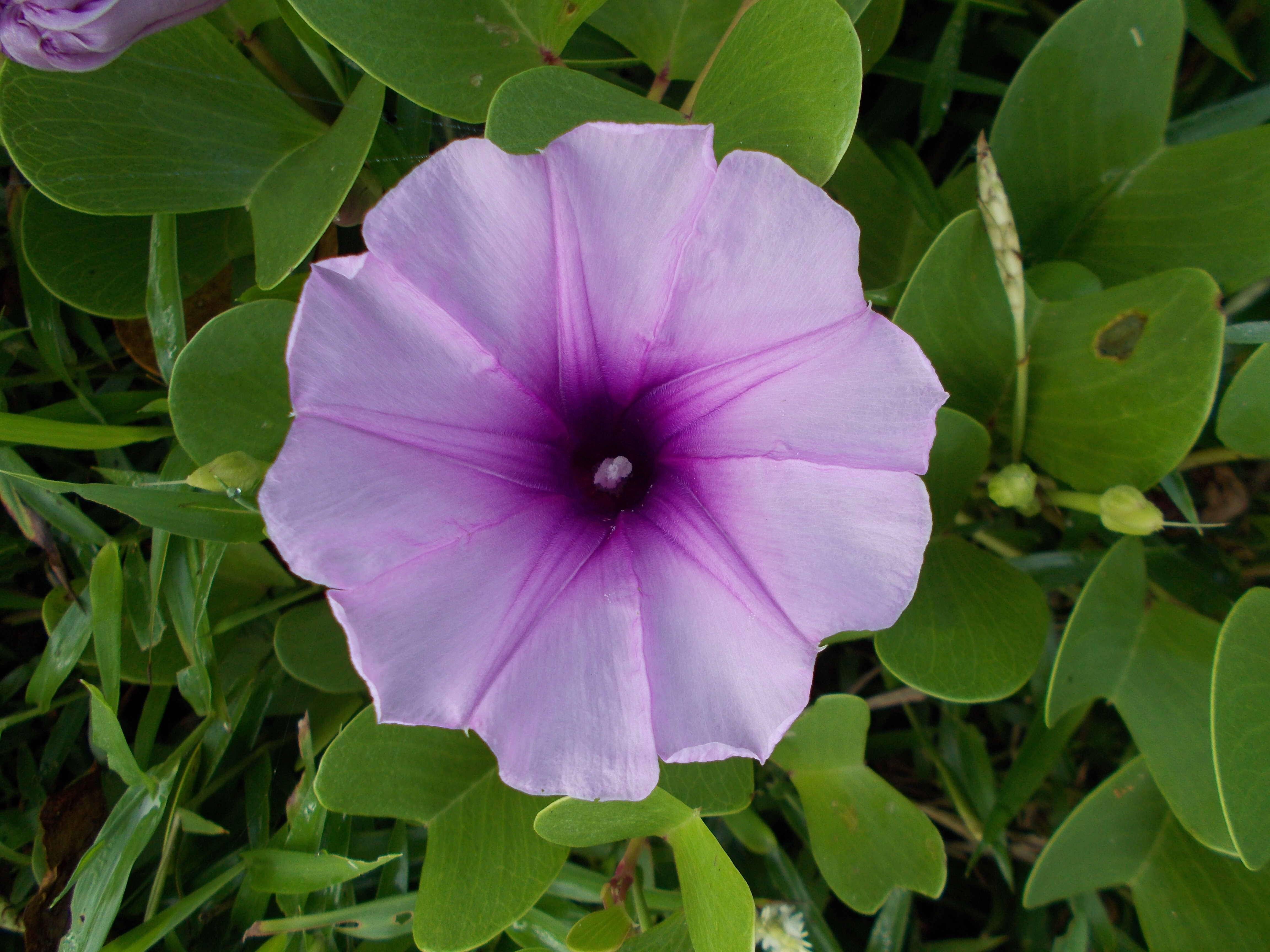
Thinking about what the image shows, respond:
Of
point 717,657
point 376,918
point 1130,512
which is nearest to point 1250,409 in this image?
point 1130,512

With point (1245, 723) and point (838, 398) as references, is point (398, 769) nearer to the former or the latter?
point (838, 398)

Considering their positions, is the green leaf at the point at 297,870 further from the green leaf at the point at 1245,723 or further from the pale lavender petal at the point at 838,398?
the green leaf at the point at 1245,723

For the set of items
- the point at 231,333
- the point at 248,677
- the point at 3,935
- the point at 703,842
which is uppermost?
the point at 231,333

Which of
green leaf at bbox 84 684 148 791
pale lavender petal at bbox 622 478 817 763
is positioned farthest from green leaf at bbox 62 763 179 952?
pale lavender petal at bbox 622 478 817 763

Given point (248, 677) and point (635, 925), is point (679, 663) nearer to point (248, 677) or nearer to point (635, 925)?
point (635, 925)

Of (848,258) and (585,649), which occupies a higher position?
(848,258)

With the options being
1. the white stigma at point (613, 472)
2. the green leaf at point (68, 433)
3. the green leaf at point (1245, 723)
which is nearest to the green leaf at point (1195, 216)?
the green leaf at point (1245, 723)

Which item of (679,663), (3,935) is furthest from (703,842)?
(3,935)
